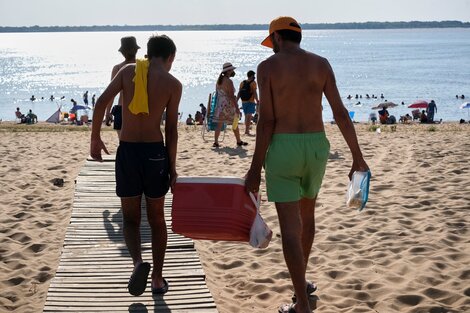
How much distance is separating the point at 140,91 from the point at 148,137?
12.5 inches

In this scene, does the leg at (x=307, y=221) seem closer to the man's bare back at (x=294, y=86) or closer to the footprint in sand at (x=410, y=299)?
the man's bare back at (x=294, y=86)

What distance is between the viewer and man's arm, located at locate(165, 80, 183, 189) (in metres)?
4.28

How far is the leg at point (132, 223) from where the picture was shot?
4332 millimetres

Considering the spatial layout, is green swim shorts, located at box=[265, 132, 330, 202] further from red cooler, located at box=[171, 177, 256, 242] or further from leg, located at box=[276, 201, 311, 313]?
red cooler, located at box=[171, 177, 256, 242]

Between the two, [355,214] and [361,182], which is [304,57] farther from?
[355,214]

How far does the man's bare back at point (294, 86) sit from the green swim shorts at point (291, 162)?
0.21 ft

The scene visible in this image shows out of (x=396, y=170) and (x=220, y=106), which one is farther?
(x=220, y=106)

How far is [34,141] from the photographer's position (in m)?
13.7

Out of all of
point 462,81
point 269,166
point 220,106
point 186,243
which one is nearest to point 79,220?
point 186,243

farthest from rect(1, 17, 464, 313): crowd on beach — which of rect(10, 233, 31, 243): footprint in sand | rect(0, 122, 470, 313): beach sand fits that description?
rect(10, 233, 31, 243): footprint in sand

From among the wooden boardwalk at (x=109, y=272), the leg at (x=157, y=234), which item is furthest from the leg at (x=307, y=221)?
the leg at (x=157, y=234)

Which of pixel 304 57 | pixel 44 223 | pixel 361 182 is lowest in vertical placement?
pixel 44 223

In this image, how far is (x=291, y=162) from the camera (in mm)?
3965

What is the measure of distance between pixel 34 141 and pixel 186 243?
29.8 ft
